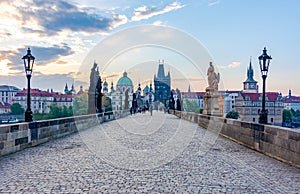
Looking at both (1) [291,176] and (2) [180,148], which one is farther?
(2) [180,148]

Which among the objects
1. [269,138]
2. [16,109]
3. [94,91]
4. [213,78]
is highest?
[213,78]

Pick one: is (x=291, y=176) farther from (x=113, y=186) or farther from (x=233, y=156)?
(x=113, y=186)

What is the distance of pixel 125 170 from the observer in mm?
7391

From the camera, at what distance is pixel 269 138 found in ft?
31.3

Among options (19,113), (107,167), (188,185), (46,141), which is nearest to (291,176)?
(188,185)

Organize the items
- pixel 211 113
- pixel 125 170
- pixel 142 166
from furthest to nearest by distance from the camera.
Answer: pixel 211 113
pixel 142 166
pixel 125 170

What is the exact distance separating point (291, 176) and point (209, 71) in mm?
17942

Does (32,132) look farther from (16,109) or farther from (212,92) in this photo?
(16,109)

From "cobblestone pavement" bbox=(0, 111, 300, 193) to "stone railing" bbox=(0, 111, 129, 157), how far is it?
0.36 meters

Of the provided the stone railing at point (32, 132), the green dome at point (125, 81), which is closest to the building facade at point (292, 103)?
the green dome at point (125, 81)

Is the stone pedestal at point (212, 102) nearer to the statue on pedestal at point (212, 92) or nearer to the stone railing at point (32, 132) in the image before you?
the statue on pedestal at point (212, 92)

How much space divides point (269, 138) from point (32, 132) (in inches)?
293

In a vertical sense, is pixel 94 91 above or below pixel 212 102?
above

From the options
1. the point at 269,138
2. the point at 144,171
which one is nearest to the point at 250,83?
the point at 269,138
